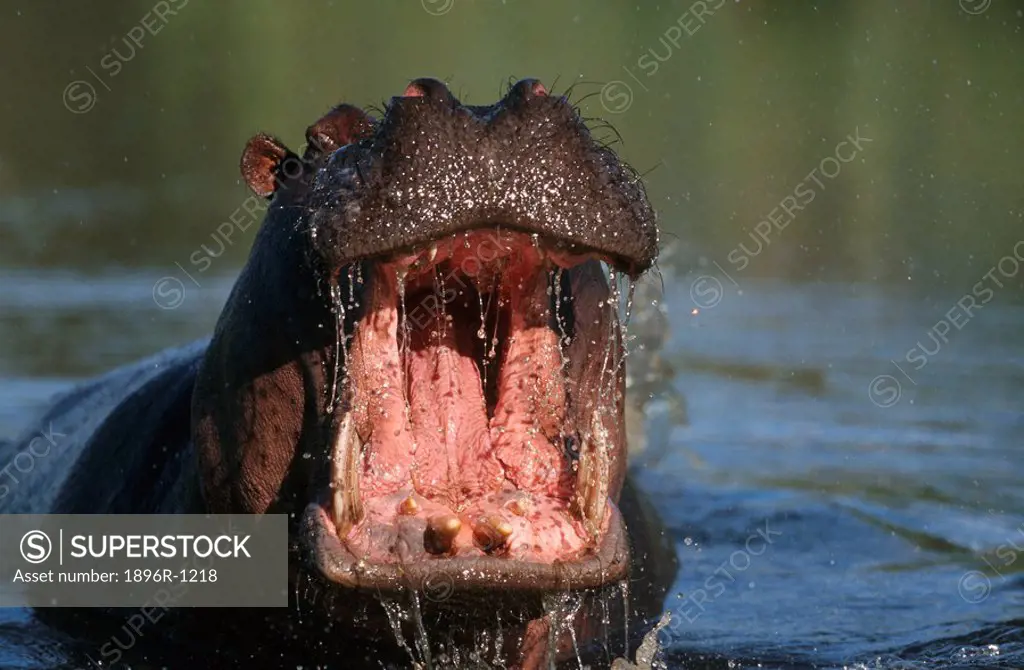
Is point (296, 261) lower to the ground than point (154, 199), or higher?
lower

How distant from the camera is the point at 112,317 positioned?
429 inches

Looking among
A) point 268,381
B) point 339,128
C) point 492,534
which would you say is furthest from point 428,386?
point 339,128

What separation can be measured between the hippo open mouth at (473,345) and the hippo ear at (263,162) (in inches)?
25.9

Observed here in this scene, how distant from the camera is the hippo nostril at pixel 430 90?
11.8 ft

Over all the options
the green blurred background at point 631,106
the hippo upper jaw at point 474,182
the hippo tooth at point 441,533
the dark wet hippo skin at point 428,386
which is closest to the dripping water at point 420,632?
the dark wet hippo skin at point 428,386

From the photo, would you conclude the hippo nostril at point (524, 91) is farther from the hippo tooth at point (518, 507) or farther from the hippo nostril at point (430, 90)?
the hippo tooth at point (518, 507)

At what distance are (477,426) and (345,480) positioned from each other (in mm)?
526

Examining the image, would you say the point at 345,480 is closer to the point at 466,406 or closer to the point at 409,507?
the point at 409,507

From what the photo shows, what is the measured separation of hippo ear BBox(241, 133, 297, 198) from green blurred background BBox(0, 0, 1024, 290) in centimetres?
810

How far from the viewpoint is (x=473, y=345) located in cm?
417

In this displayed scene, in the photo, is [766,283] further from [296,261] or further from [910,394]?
[296,261]

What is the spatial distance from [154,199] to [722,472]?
838 cm

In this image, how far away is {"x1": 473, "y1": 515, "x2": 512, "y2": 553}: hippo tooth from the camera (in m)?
3.59

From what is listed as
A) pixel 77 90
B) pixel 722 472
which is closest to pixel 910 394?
pixel 722 472
